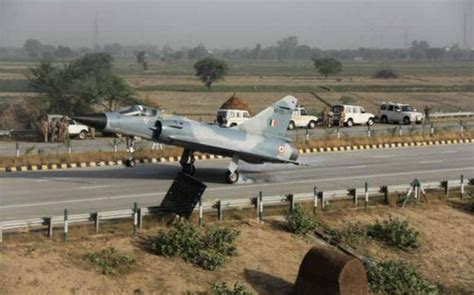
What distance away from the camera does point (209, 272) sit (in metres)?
18.3

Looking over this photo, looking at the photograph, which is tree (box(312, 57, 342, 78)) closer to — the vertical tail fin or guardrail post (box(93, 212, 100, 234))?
the vertical tail fin

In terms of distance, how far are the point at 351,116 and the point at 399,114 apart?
17.8 feet

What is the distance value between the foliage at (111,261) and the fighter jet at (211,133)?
8.97 metres

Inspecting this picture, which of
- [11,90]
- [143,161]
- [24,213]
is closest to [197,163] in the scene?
[143,161]

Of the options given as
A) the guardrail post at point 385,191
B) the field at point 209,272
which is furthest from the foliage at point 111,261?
the guardrail post at point 385,191

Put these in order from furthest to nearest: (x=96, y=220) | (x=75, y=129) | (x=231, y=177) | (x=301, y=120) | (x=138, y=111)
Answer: (x=301, y=120), (x=75, y=129), (x=231, y=177), (x=138, y=111), (x=96, y=220)

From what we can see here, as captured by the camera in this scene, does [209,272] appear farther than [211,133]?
No

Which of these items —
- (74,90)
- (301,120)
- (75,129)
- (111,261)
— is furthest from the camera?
(74,90)

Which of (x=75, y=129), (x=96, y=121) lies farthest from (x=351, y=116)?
(x=96, y=121)

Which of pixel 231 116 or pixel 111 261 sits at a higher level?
pixel 231 116

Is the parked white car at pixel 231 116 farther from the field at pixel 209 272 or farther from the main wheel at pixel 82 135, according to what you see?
the field at pixel 209 272

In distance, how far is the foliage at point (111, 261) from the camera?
17.3 meters

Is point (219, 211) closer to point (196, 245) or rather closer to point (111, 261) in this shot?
point (196, 245)

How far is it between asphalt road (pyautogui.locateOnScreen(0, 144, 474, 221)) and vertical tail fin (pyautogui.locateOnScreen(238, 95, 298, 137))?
2.21m
